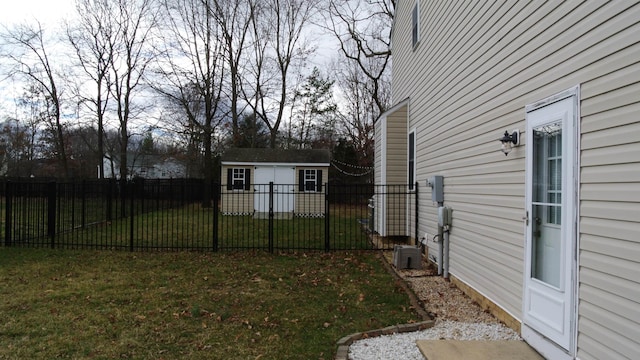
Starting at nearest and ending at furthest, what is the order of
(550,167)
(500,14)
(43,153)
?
(550,167) → (500,14) → (43,153)

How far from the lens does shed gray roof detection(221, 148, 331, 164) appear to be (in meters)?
18.4

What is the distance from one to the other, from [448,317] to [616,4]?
3473mm

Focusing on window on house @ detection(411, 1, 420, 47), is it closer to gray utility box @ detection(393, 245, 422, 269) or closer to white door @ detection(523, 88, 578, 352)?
gray utility box @ detection(393, 245, 422, 269)

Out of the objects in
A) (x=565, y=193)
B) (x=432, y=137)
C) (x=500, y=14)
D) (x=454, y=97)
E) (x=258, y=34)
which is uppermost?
(x=258, y=34)

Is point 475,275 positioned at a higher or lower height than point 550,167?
lower

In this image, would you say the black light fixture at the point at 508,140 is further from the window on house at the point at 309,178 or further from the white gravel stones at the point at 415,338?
the window on house at the point at 309,178

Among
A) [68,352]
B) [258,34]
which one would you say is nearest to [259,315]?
[68,352]

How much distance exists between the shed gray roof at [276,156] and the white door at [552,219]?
14.7 metres

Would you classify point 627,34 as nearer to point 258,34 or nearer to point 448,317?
point 448,317

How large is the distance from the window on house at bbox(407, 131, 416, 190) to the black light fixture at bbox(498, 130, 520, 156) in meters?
4.82

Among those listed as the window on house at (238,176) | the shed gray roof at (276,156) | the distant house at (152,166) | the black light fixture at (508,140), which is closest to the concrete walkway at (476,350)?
the black light fixture at (508,140)

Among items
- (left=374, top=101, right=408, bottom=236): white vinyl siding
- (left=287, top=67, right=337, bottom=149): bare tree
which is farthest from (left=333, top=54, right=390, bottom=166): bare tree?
(left=374, top=101, right=408, bottom=236): white vinyl siding

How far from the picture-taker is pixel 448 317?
476 cm

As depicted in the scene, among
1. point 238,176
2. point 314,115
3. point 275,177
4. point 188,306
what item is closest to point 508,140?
point 188,306
